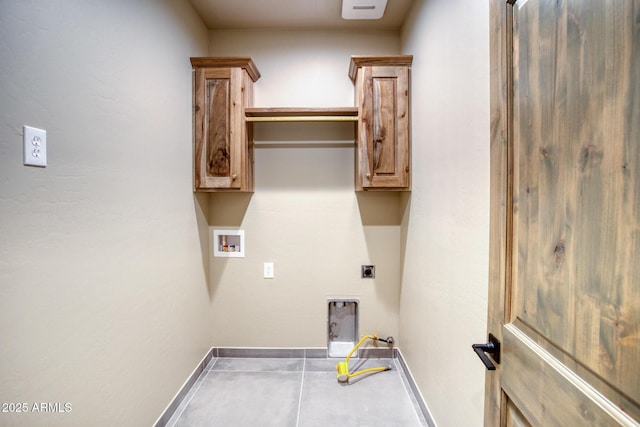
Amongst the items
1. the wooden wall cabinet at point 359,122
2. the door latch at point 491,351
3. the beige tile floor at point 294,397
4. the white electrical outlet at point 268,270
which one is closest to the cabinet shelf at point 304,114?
the wooden wall cabinet at point 359,122

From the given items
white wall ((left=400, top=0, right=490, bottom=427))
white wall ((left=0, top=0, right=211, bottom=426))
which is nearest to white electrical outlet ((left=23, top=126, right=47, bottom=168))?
white wall ((left=0, top=0, right=211, bottom=426))

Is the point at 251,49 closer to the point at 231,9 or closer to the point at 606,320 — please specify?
the point at 231,9

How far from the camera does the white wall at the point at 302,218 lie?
8.02 ft

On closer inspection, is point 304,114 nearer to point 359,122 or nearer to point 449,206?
point 359,122

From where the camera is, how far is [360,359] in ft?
8.16

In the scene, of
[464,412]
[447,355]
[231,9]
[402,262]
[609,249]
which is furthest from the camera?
[402,262]

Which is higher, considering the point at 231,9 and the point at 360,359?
the point at 231,9

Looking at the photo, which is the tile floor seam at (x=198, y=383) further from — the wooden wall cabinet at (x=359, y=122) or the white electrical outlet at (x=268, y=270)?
the wooden wall cabinet at (x=359, y=122)

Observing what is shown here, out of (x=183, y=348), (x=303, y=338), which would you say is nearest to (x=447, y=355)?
(x=303, y=338)

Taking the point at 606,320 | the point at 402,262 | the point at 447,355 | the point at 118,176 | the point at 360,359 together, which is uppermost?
the point at 118,176

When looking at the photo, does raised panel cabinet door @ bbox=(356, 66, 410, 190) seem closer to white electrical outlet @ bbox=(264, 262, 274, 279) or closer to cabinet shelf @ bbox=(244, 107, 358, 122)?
cabinet shelf @ bbox=(244, 107, 358, 122)

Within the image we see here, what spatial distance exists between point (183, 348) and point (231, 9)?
2378 mm

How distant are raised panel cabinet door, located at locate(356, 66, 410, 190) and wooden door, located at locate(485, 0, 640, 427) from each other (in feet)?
3.93

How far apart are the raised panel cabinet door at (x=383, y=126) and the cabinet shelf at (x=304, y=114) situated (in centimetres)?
15
